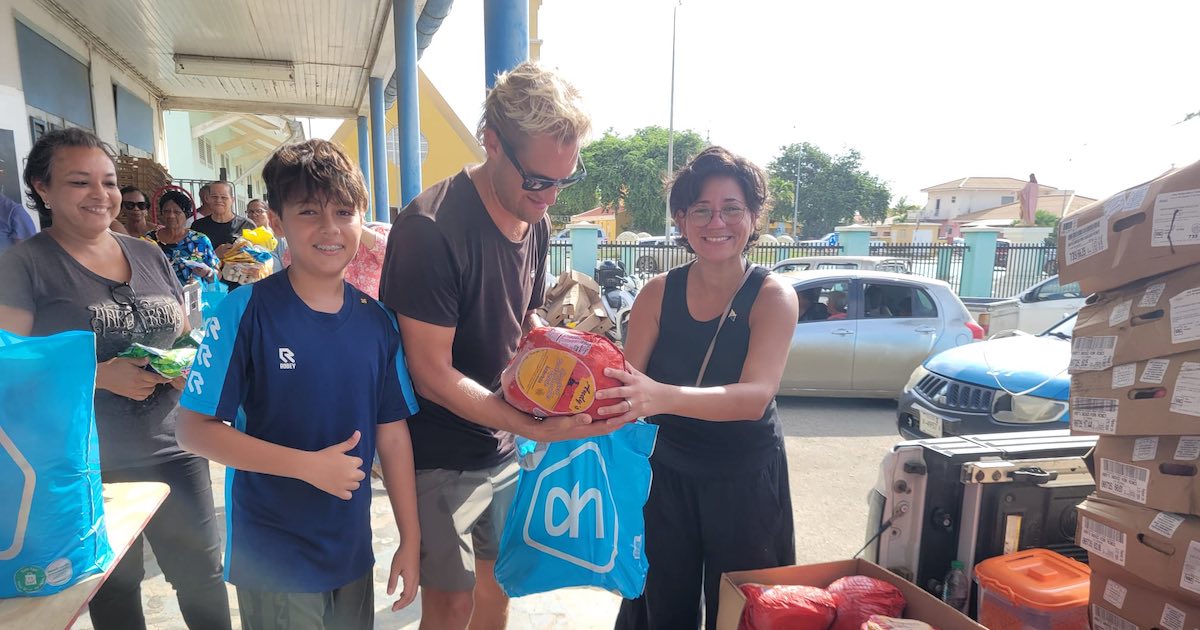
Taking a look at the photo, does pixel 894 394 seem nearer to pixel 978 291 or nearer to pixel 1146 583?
pixel 1146 583

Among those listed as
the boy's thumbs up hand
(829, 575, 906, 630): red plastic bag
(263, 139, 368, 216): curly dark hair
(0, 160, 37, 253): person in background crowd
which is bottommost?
(829, 575, 906, 630): red plastic bag

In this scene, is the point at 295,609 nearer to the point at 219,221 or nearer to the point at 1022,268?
the point at 219,221

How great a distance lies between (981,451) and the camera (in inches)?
80.8

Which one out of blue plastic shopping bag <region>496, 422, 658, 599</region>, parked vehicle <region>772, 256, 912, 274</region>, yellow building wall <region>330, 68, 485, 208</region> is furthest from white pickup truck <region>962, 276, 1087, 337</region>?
yellow building wall <region>330, 68, 485, 208</region>

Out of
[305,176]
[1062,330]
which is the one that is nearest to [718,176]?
[305,176]

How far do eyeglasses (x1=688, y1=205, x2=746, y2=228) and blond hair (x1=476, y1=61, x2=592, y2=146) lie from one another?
505mm

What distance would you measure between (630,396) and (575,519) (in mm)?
516

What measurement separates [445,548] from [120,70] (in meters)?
10.2

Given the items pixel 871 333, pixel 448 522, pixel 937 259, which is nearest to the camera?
pixel 448 522

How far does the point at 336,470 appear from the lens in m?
1.50

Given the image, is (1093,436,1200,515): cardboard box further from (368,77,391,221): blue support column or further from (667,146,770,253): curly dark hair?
(368,77,391,221): blue support column

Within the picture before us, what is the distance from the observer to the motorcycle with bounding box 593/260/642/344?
7.61 metres

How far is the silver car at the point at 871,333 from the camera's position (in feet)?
22.1

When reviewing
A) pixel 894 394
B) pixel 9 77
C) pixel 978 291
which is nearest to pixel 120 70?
pixel 9 77
